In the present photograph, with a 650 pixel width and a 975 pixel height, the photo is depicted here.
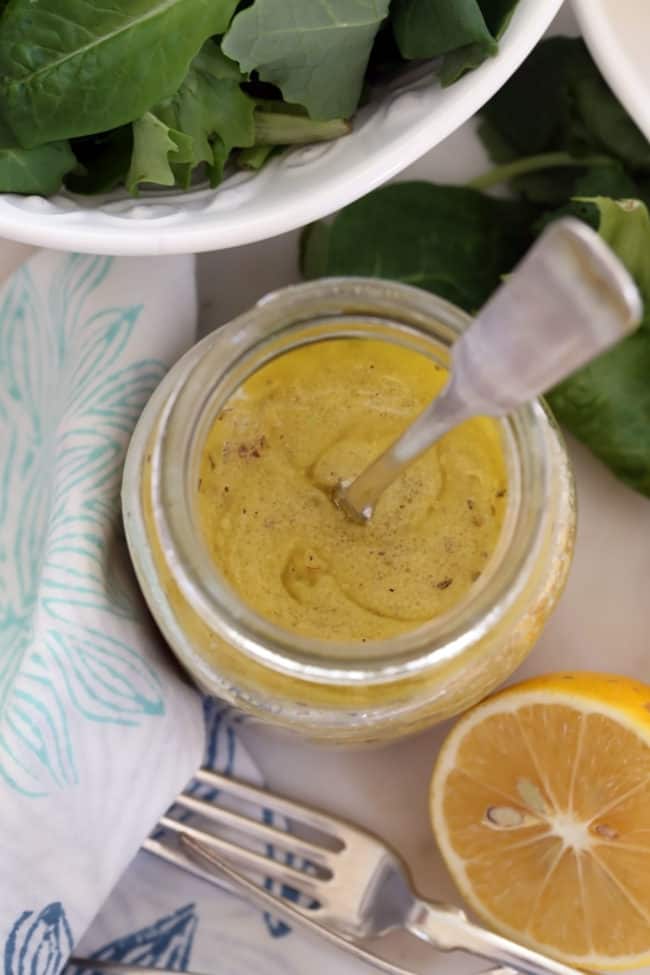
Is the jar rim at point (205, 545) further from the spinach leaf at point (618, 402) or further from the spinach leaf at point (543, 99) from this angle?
the spinach leaf at point (543, 99)

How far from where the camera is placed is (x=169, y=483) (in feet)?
1.85

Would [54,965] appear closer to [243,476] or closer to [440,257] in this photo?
[243,476]

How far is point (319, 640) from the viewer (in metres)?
0.54

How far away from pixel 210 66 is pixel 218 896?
45cm

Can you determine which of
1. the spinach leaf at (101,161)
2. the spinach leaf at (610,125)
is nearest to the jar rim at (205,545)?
the spinach leaf at (101,161)

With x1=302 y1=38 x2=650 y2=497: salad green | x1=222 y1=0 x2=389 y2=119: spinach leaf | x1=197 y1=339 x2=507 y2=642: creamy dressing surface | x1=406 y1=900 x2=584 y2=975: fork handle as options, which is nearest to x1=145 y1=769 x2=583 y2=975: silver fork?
x1=406 y1=900 x2=584 y2=975: fork handle

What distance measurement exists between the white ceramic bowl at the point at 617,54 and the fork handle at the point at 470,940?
439 millimetres

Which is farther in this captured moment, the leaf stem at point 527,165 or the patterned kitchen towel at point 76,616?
the leaf stem at point 527,165

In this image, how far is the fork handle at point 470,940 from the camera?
628 millimetres

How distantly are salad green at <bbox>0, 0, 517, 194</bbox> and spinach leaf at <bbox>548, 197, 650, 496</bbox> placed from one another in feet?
0.53

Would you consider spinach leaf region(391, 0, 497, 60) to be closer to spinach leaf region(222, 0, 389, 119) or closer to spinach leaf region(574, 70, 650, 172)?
spinach leaf region(222, 0, 389, 119)

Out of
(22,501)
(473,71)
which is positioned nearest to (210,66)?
(473,71)

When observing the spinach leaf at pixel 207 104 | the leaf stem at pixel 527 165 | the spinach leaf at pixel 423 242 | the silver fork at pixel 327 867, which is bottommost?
the silver fork at pixel 327 867

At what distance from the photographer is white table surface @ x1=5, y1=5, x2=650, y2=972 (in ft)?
2.27
